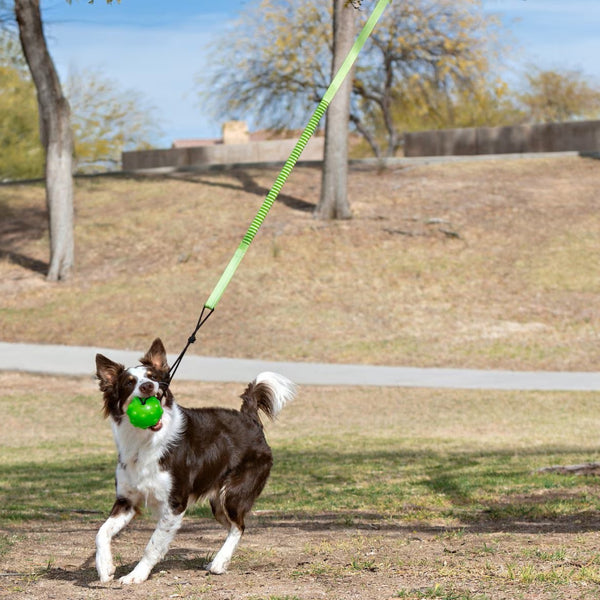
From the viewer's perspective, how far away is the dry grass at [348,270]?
22.1m

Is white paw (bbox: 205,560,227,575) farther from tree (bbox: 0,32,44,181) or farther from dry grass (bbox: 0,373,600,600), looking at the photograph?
tree (bbox: 0,32,44,181)

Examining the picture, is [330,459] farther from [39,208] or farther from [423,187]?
[39,208]

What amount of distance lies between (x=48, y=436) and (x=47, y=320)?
31.9ft

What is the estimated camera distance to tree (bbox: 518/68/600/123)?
64.4 m

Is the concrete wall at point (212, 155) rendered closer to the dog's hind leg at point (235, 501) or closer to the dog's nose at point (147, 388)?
the dog's hind leg at point (235, 501)

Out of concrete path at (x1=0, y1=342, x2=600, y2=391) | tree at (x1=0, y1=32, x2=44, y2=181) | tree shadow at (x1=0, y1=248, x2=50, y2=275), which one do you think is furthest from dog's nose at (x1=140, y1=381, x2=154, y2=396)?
tree at (x1=0, y1=32, x2=44, y2=181)

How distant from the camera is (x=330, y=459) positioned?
11.8m

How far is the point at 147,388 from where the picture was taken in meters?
5.30

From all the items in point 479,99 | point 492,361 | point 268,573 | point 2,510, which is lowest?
point 492,361

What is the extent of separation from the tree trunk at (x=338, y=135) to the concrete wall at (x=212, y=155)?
14.4m

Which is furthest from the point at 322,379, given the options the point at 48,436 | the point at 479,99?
the point at 479,99

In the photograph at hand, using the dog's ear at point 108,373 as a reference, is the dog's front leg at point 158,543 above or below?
below

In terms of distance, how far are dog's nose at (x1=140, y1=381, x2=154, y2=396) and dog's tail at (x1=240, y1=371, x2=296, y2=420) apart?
1.18 m

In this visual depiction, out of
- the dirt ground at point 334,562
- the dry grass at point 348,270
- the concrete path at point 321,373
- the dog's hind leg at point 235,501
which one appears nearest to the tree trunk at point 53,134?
the dry grass at point 348,270
